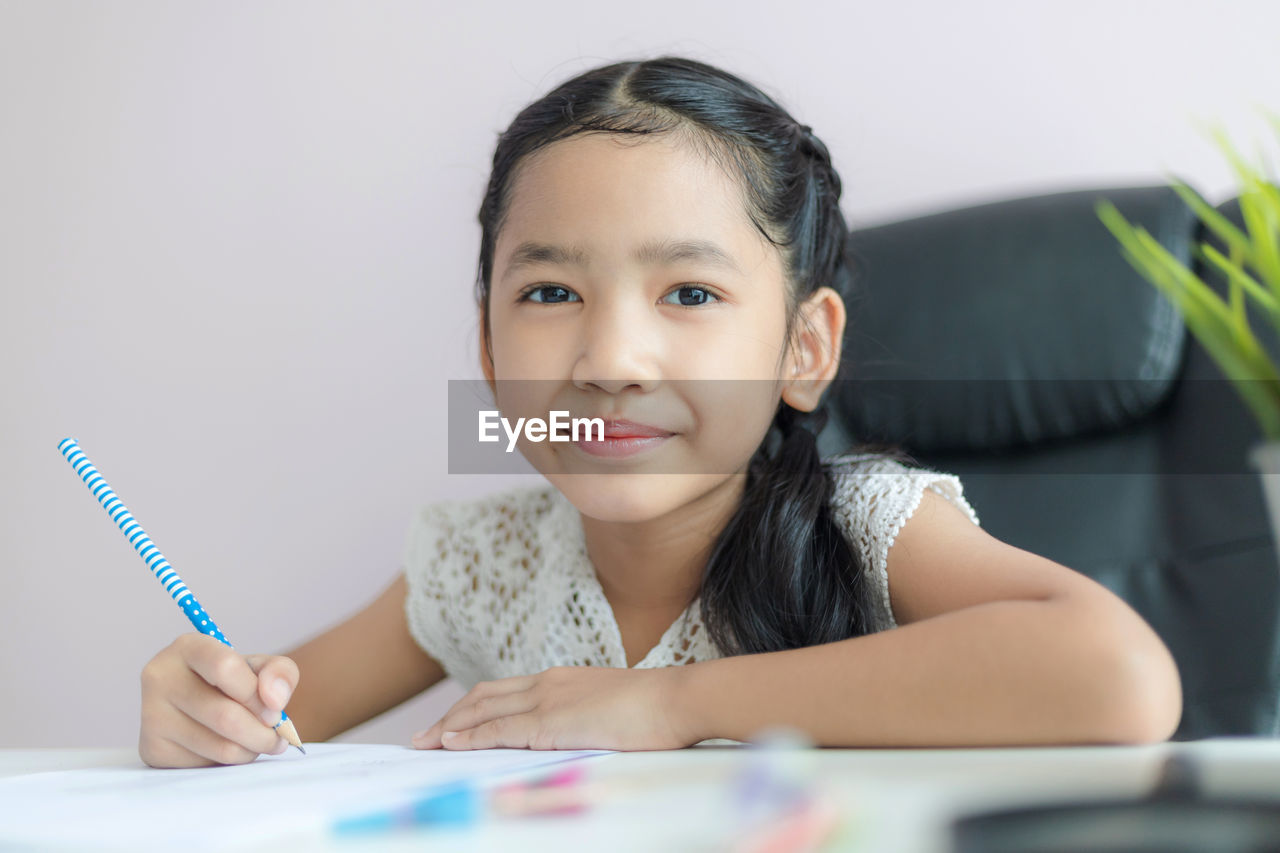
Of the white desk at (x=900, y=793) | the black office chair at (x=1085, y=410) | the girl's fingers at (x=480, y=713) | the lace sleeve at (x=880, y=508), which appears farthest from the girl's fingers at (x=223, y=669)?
the black office chair at (x=1085, y=410)

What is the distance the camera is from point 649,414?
818 mm

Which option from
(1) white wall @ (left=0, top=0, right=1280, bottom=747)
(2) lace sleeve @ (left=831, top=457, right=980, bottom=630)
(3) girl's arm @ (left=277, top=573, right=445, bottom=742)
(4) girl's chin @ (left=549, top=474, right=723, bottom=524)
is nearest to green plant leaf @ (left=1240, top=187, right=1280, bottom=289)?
(2) lace sleeve @ (left=831, top=457, right=980, bottom=630)

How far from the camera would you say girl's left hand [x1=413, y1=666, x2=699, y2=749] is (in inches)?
24.9

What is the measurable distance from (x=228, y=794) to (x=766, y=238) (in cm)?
62

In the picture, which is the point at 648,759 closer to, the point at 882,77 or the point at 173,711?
the point at 173,711

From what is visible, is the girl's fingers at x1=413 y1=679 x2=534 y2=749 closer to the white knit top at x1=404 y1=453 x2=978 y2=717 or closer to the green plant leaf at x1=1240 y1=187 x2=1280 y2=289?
the white knit top at x1=404 y1=453 x2=978 y2=717

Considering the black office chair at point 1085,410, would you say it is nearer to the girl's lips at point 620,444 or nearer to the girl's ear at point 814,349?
the girl's ear at point 814,349

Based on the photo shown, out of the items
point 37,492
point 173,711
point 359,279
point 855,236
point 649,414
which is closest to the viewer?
point 173,711

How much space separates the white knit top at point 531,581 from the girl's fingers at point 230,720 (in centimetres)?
33

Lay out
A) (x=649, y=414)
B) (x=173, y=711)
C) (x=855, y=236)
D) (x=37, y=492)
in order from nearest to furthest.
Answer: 1. (x=173, y=711)
2. (x=649, y=414)
3. (x=855, y=236)
4. (x=37, y=492)

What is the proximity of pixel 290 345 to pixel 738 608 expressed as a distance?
0.84 m

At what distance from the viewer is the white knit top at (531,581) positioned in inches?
34.1

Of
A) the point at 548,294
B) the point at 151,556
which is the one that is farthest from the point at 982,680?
the point at 151,556

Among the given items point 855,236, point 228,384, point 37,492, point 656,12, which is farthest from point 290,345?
point 855,236
